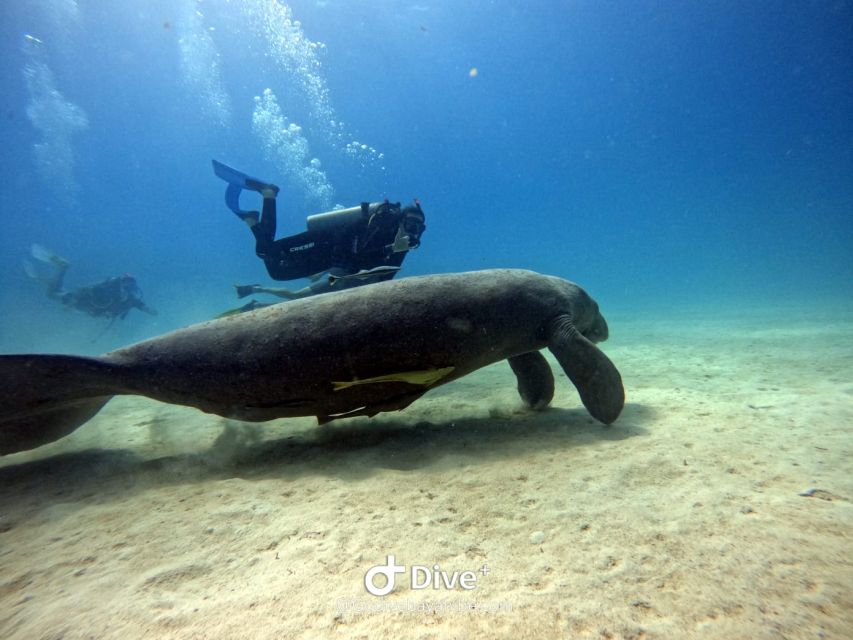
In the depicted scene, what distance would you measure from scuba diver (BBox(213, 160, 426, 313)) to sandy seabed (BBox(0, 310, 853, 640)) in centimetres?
424

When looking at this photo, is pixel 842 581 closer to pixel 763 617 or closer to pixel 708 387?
pixel 763 617

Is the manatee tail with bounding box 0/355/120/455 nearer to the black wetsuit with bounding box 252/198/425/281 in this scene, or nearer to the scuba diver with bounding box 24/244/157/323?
the black wetsuit with bounding box 252/198/425/281

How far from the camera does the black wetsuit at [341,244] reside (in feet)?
24.8

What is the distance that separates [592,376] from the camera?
3834 mm

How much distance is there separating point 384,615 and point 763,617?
158 centimetres

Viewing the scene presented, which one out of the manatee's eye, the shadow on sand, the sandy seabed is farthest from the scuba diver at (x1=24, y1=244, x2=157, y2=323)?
the manatee's eye

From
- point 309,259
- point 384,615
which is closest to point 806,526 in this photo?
point 384,615

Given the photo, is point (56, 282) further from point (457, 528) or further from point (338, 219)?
point (457, 528)

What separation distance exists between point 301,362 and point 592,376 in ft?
9.99

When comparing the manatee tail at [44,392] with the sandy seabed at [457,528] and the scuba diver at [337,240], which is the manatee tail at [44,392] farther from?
the scuba diver at [337,240]

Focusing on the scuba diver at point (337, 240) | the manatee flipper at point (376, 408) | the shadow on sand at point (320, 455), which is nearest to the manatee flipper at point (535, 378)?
the shadow on sand at point (320, 455)

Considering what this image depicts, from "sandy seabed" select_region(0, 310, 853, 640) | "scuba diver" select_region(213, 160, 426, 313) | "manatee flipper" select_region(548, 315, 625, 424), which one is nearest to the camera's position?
"sandy seabed" select_region(0, 310, 853, 640)

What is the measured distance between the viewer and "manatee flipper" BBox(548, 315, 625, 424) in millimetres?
3816

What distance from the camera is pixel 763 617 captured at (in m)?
1.45
